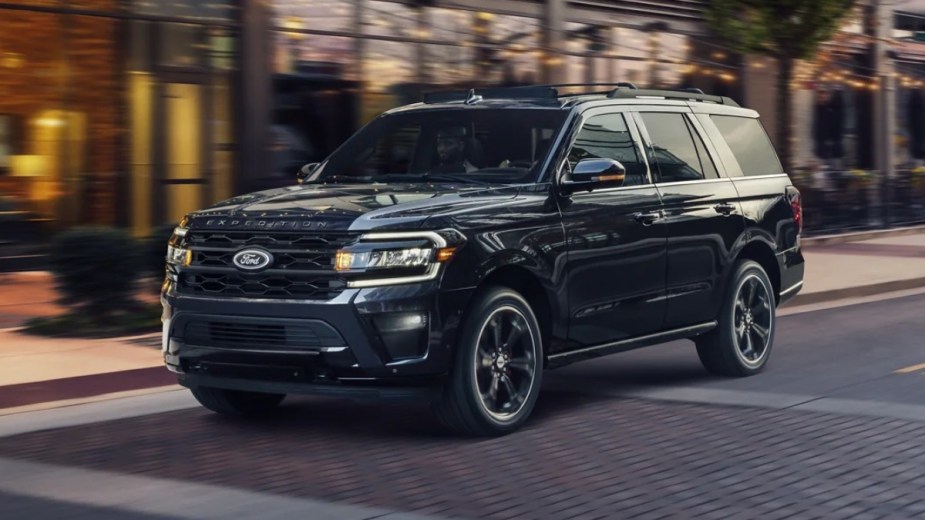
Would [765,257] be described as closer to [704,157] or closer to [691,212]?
[704,157]

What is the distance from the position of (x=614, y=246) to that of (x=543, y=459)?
1.73 meters

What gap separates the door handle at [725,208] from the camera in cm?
936

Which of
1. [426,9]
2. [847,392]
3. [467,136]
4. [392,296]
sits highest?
[426,9]

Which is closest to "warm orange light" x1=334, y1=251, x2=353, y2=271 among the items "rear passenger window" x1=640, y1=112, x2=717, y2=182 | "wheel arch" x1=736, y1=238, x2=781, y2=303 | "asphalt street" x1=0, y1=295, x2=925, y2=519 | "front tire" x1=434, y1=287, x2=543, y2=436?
"front tire" x1=434, y1=287, x2=543, y2=436

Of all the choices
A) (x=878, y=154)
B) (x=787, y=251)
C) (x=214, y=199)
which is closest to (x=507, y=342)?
(x=787, y=251)

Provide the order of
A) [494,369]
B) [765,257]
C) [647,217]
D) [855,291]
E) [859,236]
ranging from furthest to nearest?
1. [859,236]
2. [855,291]
3. [765,257]
4. [647,217]
5. [494,369]

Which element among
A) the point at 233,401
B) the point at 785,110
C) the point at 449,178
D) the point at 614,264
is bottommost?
the point at 233,401

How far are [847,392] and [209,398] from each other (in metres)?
4.06

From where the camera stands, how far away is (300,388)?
7.10 metres

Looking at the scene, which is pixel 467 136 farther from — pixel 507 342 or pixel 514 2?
pixel 514 2

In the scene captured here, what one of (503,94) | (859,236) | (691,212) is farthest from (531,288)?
(859,236)

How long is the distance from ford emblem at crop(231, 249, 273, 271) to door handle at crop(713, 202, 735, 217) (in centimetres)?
346

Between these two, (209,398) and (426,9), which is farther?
(426,9)

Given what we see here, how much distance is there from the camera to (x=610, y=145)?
8.62m
